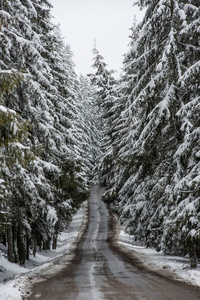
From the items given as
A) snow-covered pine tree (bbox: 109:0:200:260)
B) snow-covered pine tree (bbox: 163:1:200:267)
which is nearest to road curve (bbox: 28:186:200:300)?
snow-covered pine tree (bbox: 163:1:200:267)

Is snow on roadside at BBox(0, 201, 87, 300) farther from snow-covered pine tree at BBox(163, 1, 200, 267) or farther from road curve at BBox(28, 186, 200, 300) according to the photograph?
snow-covered pine tree at BBox(163, 1, 200, 267)

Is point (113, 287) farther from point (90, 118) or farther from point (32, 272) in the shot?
point (90, 118)

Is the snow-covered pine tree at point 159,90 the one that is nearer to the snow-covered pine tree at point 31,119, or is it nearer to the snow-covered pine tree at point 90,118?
the snow-covered pine tree at point 31,119

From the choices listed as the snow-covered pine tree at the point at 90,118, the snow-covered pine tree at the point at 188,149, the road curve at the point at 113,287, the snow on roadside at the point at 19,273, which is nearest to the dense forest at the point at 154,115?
the snow-covered pine tree at the point at 188,149

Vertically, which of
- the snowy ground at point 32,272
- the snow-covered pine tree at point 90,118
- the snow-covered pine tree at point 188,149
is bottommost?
the snowy ground at point 32,272

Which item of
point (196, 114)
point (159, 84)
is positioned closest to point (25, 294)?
point (196, 114)

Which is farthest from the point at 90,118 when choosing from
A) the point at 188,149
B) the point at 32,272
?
the point at 188,149

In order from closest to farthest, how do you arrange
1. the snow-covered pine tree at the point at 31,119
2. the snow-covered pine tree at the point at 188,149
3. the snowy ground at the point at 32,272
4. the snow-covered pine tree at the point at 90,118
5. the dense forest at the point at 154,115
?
the snowy ground at the point at 32,272
the snow-covered pine tree at the point at 188,149
the dense forest at the point at 154,115
the snow-covered pine tree at the point at 31,119
the snow-covered pine tree at the point at 90,118

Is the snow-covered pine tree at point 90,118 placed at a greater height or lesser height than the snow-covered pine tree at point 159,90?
greater

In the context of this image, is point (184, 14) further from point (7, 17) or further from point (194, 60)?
point (7, 17)

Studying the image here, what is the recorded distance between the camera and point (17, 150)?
756 cm

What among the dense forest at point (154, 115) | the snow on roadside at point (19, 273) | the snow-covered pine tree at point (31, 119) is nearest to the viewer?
the snow on roadside at point (19, 273)

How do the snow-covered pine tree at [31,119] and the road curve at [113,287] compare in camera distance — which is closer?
the road curve at [113,287]

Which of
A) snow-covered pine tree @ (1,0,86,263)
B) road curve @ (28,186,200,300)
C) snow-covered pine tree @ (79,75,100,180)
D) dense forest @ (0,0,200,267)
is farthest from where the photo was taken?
snow-covered pine tree @ (79,75,100,180)
